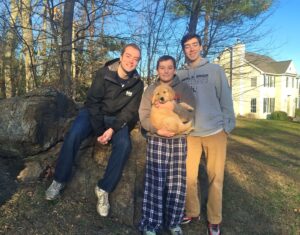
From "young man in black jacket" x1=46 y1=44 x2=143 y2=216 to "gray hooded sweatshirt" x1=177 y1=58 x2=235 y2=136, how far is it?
81 cm

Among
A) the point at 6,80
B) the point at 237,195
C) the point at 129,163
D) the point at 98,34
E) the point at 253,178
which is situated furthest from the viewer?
the point at 6,80

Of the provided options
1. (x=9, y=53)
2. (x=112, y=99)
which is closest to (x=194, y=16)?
(x=9, y=53)

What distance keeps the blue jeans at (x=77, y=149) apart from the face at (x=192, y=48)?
1201 millimetres

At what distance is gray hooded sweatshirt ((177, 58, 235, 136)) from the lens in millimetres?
4629

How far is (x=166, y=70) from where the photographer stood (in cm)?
445

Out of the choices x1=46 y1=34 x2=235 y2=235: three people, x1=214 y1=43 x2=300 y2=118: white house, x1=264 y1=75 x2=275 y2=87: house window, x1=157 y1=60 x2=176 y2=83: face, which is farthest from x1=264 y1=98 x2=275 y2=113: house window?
x1=157 y1=60 x2=176 y2=83: face

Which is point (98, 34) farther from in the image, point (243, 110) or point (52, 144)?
point (243, 110)

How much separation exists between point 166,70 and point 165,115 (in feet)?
1.73

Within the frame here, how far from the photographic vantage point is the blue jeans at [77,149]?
4633 millimetres

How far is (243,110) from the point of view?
4488 centimetres

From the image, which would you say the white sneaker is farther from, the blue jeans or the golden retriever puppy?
the golden retriever puppy

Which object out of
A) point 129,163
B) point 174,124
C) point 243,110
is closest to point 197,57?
point 174,124

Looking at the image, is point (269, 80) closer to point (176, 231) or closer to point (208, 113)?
point (208, 113)

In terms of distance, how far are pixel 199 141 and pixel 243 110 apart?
4145cm
